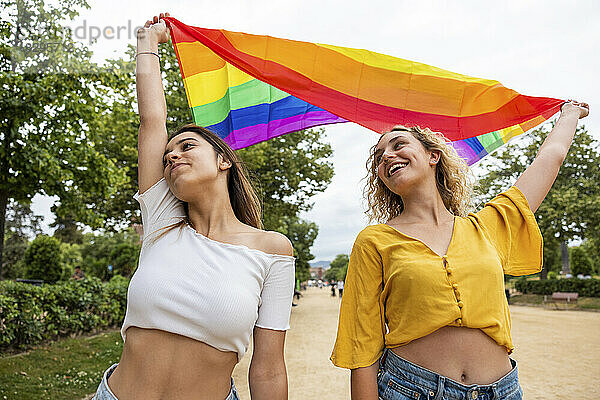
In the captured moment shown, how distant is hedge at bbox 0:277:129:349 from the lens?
31.0ft

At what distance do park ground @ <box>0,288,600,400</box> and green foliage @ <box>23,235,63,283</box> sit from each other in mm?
14492

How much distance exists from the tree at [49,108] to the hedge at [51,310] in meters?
1.54

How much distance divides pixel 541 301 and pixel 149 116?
107 ft

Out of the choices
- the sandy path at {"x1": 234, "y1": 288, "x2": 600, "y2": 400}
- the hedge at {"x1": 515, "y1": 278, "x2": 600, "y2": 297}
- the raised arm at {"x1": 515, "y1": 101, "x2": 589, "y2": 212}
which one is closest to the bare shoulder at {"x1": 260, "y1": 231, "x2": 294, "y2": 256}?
the raised arm at {"x1": 515, "y1": 101, "x2": 589, "y2": 212}

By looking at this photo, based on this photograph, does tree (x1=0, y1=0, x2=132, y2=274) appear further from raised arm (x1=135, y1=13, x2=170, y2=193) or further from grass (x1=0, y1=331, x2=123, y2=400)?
raised arm (x1=135, y1=13, x2=170, y2=193)

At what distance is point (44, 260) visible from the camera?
995 inches

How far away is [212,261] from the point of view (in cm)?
204

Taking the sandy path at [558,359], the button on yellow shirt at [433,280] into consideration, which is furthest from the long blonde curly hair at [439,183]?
the sandy path at [558,359]

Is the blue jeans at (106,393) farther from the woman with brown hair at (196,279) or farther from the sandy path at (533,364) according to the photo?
the sandy path at (533,364)

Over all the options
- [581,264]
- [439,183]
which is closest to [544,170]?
[439,183]

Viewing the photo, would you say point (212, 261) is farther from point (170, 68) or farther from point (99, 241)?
point (99, 241)

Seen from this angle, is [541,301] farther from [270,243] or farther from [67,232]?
[67,232]

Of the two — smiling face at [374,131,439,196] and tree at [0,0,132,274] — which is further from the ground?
tree at [0,0,132,274]

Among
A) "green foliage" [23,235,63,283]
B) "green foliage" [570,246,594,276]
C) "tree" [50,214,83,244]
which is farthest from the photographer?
"tree" [50,214,83,244]
